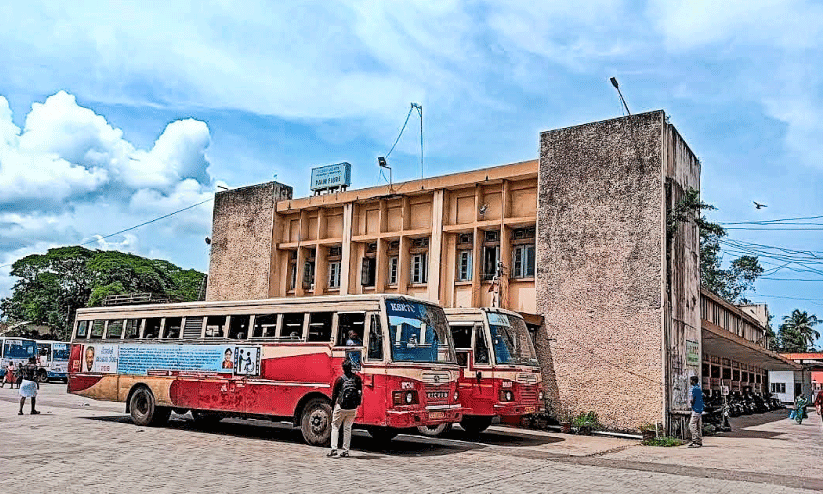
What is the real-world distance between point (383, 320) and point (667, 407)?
25.7ft

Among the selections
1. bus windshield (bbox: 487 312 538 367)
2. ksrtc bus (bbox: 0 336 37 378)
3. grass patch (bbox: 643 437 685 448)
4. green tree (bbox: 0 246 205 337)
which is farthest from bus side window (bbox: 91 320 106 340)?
green tree (bbox: 0 246 205 337)

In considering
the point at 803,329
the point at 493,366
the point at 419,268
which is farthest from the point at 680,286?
the point at 803,329

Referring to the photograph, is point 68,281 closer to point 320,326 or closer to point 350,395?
point 320,326

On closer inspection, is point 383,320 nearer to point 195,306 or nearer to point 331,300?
point 331,300

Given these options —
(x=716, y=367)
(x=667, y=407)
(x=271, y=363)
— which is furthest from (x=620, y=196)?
(x=716, y=367)

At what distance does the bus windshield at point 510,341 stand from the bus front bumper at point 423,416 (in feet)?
8.47

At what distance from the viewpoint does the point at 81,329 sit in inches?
719

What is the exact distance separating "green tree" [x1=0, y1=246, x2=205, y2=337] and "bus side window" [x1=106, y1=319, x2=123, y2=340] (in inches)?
1226

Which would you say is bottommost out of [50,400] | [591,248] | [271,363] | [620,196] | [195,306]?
[50,400]

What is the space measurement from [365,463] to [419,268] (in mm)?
11308

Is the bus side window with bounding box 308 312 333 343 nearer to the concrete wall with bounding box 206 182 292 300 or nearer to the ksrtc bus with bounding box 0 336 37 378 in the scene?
the concrete wall with bounding box 206 182 292 300

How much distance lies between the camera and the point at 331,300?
13.8m

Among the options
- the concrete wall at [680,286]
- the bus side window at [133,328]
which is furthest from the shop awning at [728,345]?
the bus side window at [133,328]

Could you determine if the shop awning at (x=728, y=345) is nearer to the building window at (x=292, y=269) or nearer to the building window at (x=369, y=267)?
the building window at (x=369, y=267)
